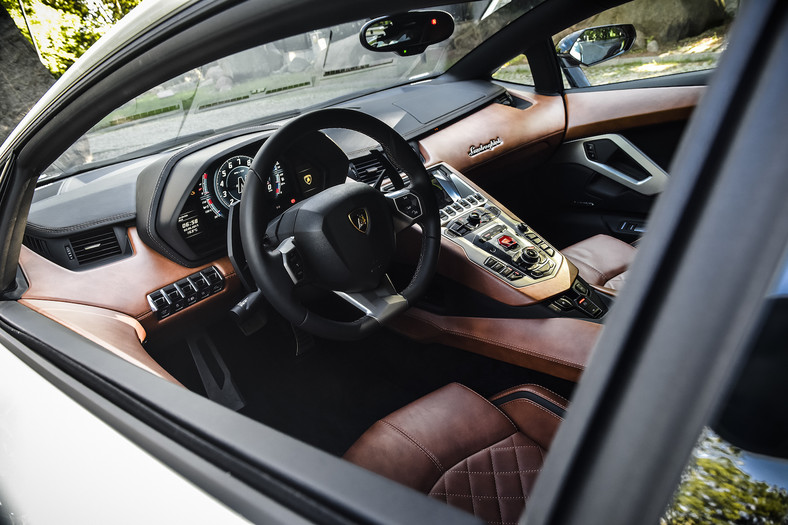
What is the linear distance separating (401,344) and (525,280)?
0.67m

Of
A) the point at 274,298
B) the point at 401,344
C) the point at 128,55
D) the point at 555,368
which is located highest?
the point at 128,55

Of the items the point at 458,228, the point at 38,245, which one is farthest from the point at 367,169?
the point at 38,245

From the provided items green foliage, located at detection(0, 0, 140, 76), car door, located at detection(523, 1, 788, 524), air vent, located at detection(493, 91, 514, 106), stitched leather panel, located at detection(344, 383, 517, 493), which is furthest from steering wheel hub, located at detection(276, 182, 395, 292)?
green foliage, located at detection(0, 0, 140, 76)

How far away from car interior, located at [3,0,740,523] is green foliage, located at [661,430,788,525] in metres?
0.95

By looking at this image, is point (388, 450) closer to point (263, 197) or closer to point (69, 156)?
point (263, 197)

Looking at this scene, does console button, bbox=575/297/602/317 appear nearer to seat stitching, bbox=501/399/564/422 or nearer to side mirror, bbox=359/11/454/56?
seat stitching, bbox=501/399/564/422

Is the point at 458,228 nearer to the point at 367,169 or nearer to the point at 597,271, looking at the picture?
the point at 367,169

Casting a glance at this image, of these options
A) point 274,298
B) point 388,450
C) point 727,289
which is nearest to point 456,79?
point 274,298

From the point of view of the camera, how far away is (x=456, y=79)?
135 inches

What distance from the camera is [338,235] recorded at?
68.3 inches

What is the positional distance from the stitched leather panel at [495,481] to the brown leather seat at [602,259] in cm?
109

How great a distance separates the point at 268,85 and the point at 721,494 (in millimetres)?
2998

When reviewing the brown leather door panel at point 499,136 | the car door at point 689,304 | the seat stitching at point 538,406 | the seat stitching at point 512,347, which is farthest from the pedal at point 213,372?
the car door at point 689,304

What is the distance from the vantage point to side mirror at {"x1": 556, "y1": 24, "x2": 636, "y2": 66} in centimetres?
301
